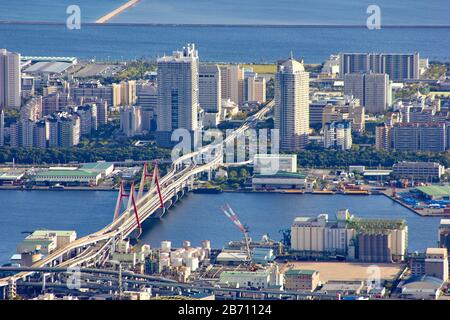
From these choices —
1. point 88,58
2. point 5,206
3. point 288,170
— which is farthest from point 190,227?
point 88,58

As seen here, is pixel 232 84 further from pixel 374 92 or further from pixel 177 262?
pixel 177 262

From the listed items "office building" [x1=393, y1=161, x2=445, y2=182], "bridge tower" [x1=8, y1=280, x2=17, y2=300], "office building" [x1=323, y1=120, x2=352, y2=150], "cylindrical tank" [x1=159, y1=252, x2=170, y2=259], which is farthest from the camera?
"office building" [x1=323, y1=120, x2=352, y2=150]

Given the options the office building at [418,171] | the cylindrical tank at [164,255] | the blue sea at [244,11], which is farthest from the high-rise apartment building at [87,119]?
the blue sea at [244,11]

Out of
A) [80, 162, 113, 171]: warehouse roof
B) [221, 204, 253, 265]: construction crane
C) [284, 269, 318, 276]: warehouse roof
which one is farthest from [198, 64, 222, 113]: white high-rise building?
[284, 269, 318, 276]: warehouse roof

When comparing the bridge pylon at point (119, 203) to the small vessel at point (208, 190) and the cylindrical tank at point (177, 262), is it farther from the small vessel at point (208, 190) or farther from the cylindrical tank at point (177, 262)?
the cylindrical tank at point (177, 262)

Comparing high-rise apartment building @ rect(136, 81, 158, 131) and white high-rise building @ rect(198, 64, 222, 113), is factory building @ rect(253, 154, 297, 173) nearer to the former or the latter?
high-rise apartment building @ rect(136, 81, 158, 131)

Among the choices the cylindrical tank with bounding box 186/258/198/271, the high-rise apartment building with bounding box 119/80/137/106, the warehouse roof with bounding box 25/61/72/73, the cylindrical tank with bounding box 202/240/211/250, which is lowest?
the cylindrical tank with bounding box 186/258/198/271
